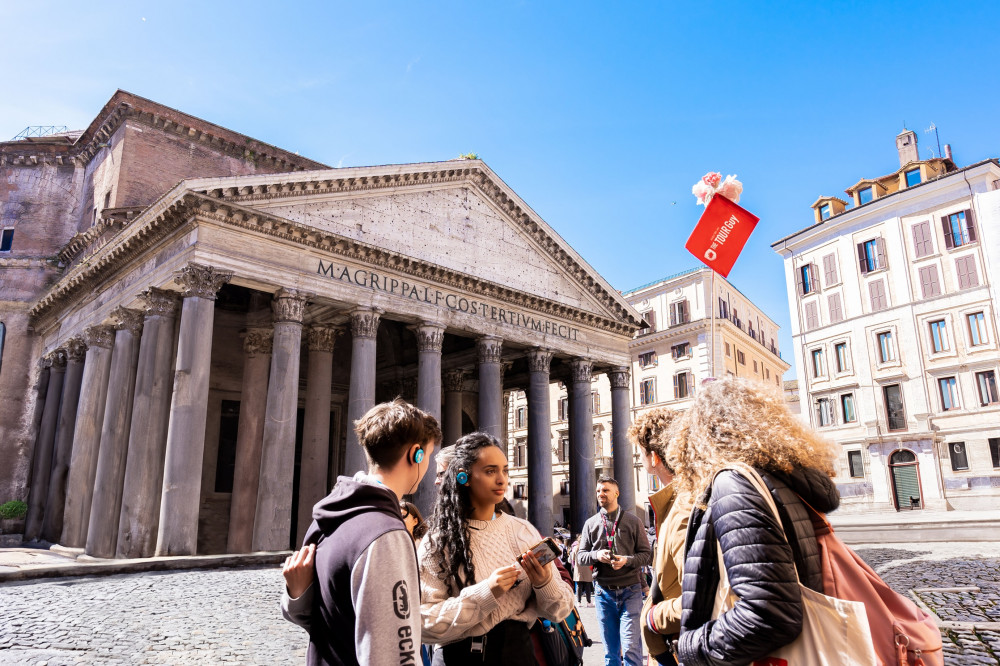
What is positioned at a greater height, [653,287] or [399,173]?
[653,287]

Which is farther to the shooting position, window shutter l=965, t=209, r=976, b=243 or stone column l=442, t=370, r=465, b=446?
window shutter l=965, t=209, r=976, b=243

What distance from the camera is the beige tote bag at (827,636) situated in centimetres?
191

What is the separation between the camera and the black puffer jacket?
1.95 meters

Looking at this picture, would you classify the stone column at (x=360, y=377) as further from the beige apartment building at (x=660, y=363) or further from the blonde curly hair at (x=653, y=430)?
the beige apartment building at (x=660, y=363)

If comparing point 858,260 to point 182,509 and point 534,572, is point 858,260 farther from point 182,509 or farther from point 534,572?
point 534,572

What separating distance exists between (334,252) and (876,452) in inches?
943

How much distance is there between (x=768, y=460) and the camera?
2.21 meters

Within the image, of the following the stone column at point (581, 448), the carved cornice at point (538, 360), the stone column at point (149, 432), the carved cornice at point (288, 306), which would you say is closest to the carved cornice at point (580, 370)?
the stone column at point (581, 448)

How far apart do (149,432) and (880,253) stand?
97.0 feet

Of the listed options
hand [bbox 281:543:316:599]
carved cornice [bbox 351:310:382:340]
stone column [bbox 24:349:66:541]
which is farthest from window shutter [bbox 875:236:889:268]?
hand [bbox 281:543:316:599]

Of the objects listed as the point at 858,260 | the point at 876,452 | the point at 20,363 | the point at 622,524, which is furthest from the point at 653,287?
the point at 622,524

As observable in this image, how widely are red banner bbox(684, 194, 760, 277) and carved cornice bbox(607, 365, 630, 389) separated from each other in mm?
15407

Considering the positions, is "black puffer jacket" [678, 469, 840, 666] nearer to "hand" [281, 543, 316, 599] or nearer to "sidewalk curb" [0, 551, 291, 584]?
"hand" [281, 543, 316, 599]

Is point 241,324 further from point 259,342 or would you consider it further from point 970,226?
point 970,226
